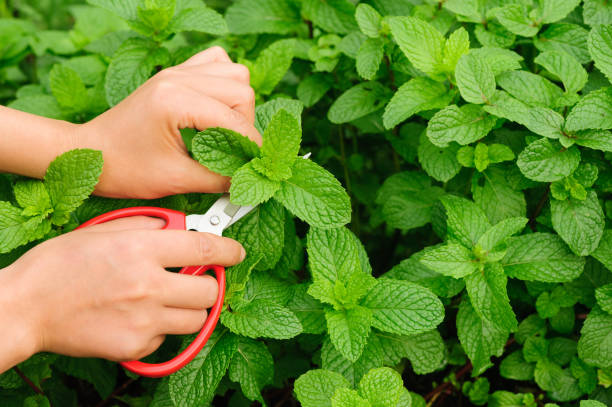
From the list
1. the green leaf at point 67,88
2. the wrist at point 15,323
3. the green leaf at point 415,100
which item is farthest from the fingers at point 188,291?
the green leaf at point 67,88

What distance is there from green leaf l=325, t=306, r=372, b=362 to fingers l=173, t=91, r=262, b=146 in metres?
0.42

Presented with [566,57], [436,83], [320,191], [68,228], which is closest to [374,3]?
[436,83]

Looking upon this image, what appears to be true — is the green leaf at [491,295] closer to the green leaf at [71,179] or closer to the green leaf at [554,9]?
the green leaf at [554,9]

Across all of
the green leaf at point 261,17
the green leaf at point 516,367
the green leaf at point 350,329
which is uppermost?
the green leaf at point 261,17

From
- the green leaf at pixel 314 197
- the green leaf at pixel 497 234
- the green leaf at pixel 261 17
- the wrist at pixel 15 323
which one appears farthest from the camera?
the green leaf at pixel 261 17

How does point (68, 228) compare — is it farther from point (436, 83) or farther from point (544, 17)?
point (544, 17)

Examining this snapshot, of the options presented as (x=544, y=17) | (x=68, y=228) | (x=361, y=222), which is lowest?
(x=361, y=222)

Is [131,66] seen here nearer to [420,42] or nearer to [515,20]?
[420,42]

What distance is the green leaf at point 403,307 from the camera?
1068 mm

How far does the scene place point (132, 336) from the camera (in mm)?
963

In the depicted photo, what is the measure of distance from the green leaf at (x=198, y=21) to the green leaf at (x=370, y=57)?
352 mm

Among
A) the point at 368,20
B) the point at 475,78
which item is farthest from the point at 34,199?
the point at 475,78

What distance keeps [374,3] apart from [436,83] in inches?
15.9

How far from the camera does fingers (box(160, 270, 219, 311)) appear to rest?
0.97 m
